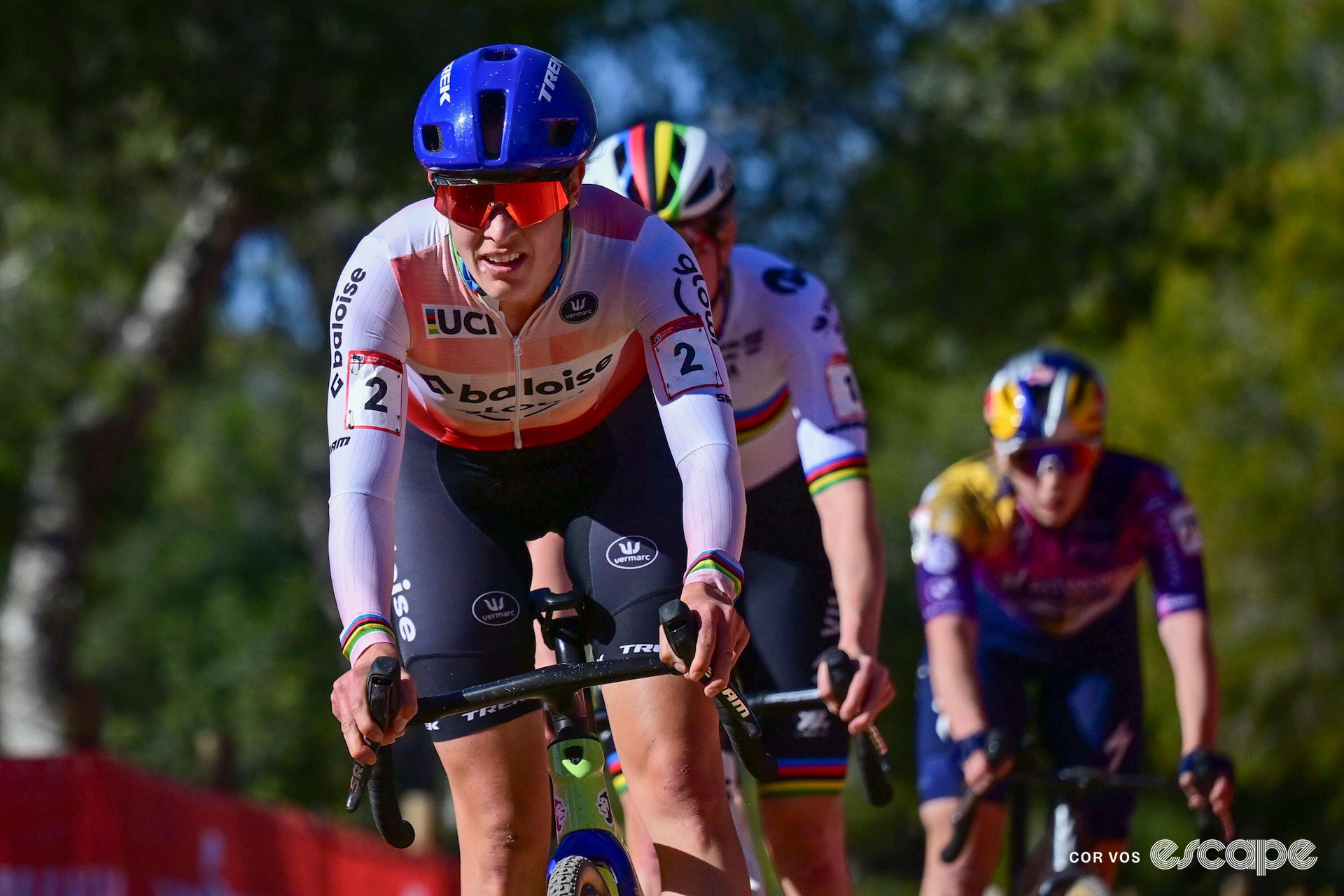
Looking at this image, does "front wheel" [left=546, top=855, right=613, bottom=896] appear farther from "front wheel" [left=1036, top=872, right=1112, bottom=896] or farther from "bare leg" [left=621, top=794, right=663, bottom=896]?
"front wheel" [left=1036, top=872, right=1112, bottom=896]

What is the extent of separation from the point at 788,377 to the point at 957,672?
4.52 feet

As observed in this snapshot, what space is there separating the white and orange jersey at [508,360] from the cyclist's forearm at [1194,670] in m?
2.79

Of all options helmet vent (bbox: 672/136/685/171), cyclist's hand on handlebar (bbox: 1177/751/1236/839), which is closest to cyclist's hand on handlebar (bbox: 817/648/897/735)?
cyclist's hand on handlebar (bbox: 1177/751/1236/839)

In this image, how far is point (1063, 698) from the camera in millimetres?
6633

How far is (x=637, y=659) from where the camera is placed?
366 centimetres

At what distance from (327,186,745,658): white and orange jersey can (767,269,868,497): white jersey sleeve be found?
108 centimetres

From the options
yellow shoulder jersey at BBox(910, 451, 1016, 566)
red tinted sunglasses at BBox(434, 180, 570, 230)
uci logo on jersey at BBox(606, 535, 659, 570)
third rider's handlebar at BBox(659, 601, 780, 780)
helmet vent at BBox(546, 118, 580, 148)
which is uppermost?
helmet vent at BBox(546, 118, 580, 148)

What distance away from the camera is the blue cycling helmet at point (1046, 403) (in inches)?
260

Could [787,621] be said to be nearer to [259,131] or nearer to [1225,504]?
[259,131]

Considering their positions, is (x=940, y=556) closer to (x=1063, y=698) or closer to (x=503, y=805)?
(x=1063, y=698)

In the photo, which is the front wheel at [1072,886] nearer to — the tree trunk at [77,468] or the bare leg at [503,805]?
the bare leg at [503,805]

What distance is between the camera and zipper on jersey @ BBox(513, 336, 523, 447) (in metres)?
4.19

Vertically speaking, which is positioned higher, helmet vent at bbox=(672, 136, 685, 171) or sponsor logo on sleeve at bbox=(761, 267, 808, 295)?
helmet vent at bbox=(672, 136, 685, 171)

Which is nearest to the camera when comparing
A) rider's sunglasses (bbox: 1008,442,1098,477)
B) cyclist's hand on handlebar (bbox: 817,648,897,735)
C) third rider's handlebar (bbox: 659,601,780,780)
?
third rider's handlebar (bbox: 659,601,780,780)
